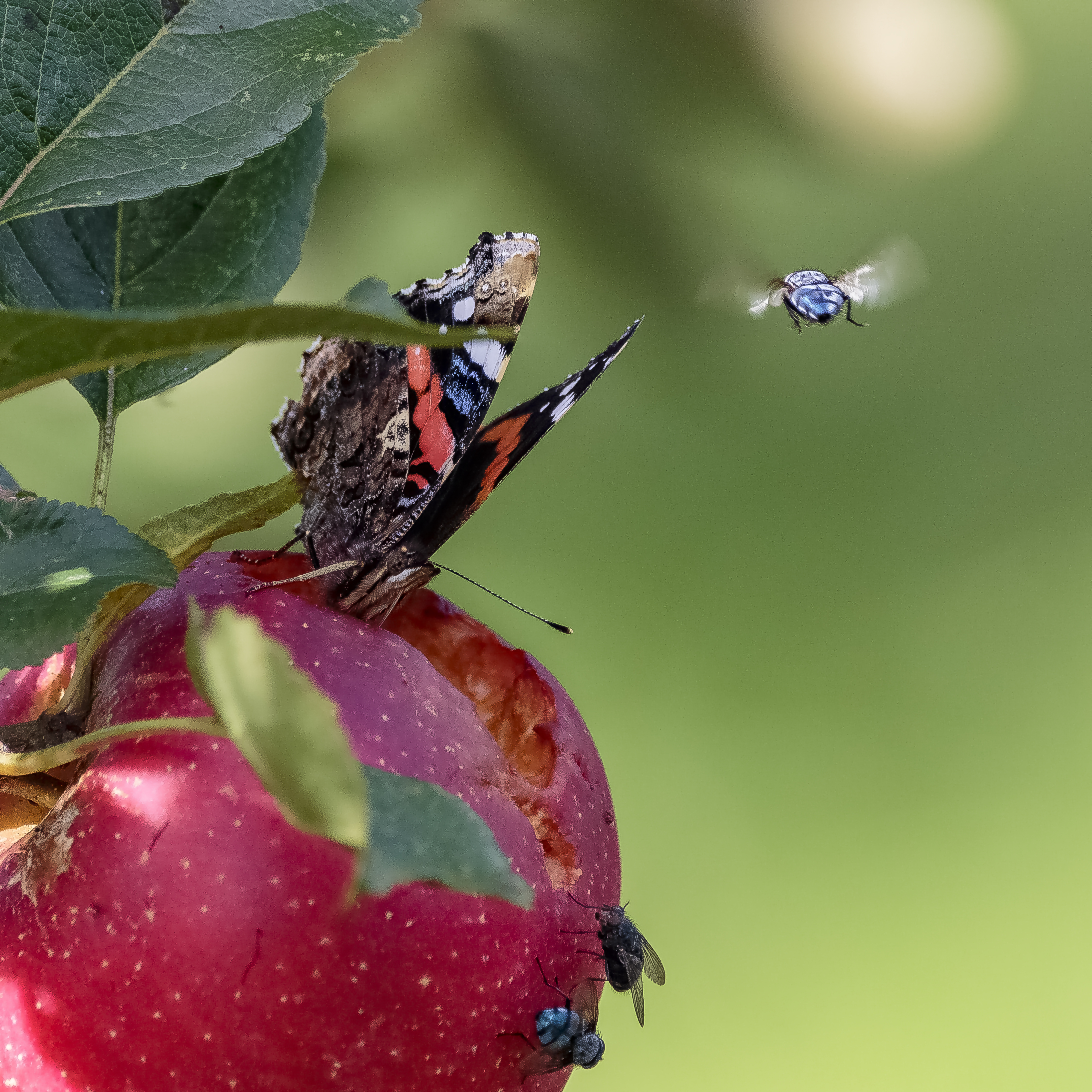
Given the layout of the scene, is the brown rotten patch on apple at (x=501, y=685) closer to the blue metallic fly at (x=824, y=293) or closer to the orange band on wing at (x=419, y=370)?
the orange band on wing at (x=419, y=370)

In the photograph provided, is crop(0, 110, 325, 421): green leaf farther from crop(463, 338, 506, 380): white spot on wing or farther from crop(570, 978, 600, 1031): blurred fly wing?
crop(570, 978, 600, 1031): blurred fly wing

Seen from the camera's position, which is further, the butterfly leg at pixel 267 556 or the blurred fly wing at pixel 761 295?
the blurred fly wing at pixel 761 295

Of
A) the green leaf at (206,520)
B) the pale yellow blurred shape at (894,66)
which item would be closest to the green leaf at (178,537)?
the green leaf at (206,520)

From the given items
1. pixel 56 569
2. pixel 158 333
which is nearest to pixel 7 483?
pixel 56 569

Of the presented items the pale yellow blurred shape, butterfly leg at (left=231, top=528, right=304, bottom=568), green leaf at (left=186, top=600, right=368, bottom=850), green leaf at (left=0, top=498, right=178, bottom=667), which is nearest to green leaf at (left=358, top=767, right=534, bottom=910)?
green leaf at (left=186, top=600, right=368, bottom=850)

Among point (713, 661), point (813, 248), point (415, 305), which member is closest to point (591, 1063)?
point (415, 305)

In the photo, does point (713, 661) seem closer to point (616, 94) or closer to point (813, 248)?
point (813, 248)
